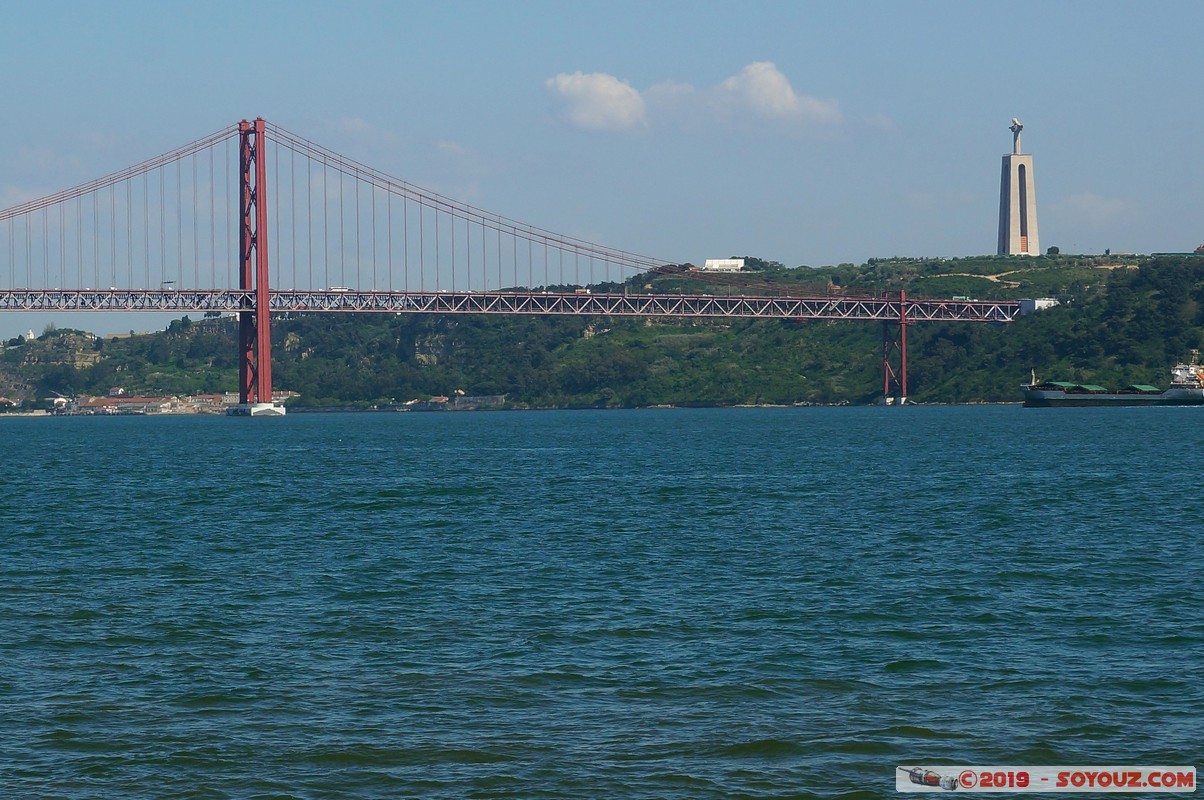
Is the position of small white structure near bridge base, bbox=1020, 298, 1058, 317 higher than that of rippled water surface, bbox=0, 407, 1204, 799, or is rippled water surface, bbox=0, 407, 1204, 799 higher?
small white structure near bridge base, bbox=1020, 298, 1058, 317

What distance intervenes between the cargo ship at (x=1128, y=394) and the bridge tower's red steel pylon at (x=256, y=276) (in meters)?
71.2

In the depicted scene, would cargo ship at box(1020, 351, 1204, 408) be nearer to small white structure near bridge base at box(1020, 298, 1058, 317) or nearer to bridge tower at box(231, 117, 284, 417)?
small white structure near bridge base at box(1020, 298, 1058, 317)

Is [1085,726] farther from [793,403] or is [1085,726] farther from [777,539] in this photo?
[793,403]

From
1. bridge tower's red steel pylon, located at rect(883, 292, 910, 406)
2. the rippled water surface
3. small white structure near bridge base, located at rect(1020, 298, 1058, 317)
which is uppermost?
small white structure near bridge base, located at rect(1020, 298, 1058, 317)

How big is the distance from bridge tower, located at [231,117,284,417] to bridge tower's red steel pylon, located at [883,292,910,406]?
63684 millimetres

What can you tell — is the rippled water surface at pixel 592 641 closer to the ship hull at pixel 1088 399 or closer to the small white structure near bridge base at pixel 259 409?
the small white structure near bridge base at pixel 259 409

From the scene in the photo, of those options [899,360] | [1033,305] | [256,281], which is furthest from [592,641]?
[1033,305]

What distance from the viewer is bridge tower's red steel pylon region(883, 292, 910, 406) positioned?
154625 millimetres

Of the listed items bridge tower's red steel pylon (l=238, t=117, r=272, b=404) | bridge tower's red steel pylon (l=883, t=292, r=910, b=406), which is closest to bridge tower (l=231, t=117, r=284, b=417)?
bridge tower's red steel pylon (l=238, t=117, r=272, b=404)

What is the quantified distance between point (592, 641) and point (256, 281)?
106 metres

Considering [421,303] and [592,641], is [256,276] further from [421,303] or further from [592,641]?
[592,641]

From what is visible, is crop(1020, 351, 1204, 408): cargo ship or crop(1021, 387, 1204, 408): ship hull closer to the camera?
crop(1020, 351, 1204, 408): cargo ship

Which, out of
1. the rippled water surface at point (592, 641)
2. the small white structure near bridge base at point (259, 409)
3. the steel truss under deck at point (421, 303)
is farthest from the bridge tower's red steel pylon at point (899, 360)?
the rippled water surface at point (592, 641)

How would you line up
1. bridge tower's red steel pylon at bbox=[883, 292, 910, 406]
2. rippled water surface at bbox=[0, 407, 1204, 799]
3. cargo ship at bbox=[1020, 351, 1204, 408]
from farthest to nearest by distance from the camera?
bridge tower's red steel pylon at bbox=[883, 292, 910, 406], cargo ship at bbox=[1020, 351, 1204, 408], rippled water surface at bbox=[0, 407, 1204, 799]
